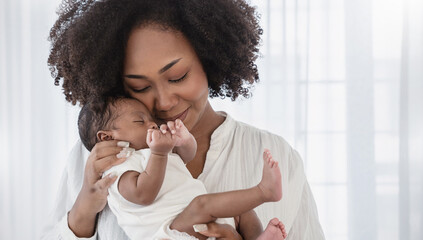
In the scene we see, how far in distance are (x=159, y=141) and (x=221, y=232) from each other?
0.87ft

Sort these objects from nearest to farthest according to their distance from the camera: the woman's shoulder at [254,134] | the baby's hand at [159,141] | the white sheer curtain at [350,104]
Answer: the baby's hand at [159,141]
the woman's shoulder at [254,134]
the white sheer curtain at [350,104]

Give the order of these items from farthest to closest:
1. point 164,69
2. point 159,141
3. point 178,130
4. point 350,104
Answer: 1. point 350,104
2. point 164,69
3. point 178,130
4. point 159,141

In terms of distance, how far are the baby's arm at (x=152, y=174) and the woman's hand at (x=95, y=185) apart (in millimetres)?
92

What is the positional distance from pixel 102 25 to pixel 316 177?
2407mm

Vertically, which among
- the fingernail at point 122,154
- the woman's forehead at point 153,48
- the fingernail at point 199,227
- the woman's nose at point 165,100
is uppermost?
the woman's forehead at point 153,48

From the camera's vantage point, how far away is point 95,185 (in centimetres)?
142

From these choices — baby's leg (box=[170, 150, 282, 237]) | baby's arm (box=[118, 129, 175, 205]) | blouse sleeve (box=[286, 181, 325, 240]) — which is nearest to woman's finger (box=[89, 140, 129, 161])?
baby's arm (box=[118, 129, 175, 205])

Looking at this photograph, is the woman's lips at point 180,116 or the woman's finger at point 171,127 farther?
the woman's lips at point 180,116

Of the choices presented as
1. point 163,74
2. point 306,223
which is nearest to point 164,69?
point 163,74

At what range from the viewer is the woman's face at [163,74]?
1457 mm

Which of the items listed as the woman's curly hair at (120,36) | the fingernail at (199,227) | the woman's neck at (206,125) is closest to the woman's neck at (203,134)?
the woman's neck at (206,125)

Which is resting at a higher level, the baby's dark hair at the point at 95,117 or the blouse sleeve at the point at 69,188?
the baby's dark hair at the point at 95,117

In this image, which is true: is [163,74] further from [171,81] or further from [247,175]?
[247,175]

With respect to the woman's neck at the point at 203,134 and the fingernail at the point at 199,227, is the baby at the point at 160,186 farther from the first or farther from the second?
the woman's neck at the point at 203,134
